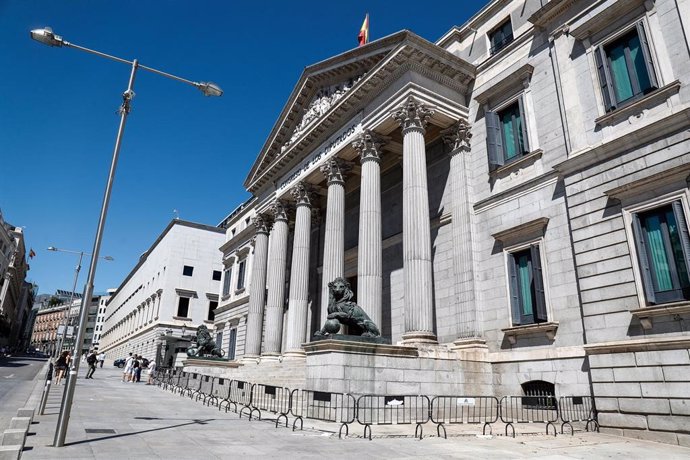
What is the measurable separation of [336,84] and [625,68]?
16125mm

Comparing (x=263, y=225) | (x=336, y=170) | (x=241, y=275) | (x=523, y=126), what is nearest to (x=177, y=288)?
(x=241, y=275)

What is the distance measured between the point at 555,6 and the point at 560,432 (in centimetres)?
1573

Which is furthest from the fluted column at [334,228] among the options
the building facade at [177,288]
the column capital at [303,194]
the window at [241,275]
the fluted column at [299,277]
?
the building facade at [177,288]

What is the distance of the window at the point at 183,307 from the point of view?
206ft

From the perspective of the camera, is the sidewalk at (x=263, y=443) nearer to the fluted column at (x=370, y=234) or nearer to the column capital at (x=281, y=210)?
the fluted column at (x=370, y=234)

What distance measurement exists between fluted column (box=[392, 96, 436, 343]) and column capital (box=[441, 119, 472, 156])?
190 cm

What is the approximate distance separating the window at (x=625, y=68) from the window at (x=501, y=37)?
615cm

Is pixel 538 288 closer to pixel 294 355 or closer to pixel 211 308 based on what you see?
pixel 294 355

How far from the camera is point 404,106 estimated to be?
2091cm

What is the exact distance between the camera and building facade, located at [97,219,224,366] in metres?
61.3

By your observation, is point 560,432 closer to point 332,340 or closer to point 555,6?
point 332,340

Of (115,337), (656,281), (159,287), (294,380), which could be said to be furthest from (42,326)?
(656,281)

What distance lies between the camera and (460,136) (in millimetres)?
22062

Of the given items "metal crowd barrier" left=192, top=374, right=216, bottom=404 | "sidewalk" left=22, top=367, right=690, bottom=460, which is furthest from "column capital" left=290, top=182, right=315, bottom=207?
"sidewalk" left=22, top=367, right=690, bottom=460
